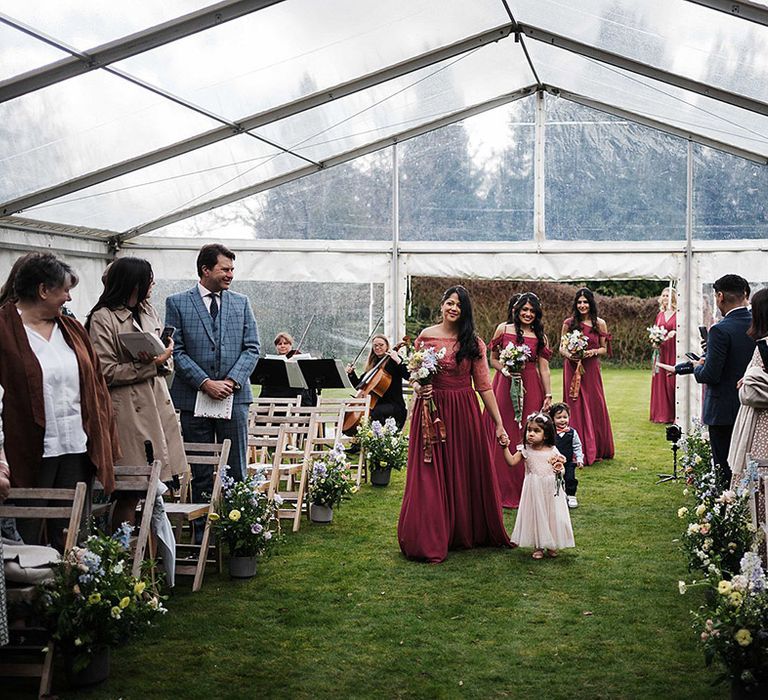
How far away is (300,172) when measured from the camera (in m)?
14.0

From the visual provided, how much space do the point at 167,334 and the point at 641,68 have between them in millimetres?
6793

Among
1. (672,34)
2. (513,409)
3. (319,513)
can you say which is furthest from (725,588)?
(672,34)

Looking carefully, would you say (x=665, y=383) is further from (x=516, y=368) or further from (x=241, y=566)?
(x=241, y=566)

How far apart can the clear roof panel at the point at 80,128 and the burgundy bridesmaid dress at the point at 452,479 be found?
4.08m

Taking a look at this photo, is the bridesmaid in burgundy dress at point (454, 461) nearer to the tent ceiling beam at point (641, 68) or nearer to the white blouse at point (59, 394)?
the white blouse at point (59, 394)

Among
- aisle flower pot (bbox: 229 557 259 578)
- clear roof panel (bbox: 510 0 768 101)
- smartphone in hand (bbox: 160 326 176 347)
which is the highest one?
clear roof panel (bbox: 510 0 768 101)

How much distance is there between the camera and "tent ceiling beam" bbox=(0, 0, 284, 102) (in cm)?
786

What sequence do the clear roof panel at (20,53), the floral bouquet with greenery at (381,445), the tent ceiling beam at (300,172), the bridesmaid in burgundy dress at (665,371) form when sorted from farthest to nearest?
the bridesmaid in burgundy dress at (665,371) → the tent ceiling beam at (300,172) → the floral bouquet with greenery at (381,445) → the clear roof panel at (20,53)

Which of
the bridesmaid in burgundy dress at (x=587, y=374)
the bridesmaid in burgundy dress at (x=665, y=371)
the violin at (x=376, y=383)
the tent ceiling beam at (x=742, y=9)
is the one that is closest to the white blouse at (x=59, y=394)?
the tent ceiling beam at (x=742, y=9)

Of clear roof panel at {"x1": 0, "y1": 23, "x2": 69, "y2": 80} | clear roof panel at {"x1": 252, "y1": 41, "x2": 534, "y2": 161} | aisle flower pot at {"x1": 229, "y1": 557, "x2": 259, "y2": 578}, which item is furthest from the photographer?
clear roof panel at {"x1": 252, "y1": 41, "x2": 534, "y2": 161}

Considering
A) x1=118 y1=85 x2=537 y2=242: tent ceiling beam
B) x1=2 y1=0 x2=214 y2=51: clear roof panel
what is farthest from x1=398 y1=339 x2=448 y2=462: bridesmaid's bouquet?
x1=118 y1=85 x2=537 y2=242: tent ceiling beam

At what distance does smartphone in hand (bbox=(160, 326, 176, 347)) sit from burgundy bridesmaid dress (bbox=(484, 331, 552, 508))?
3.90 metres

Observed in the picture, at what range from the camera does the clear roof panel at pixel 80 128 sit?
28.5 feet

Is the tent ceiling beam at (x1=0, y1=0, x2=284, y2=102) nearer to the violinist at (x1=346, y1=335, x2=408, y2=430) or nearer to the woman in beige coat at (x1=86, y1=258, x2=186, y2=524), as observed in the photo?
the woman in beige coat at (x1=86, y1=258, x2=186, y2=524)
